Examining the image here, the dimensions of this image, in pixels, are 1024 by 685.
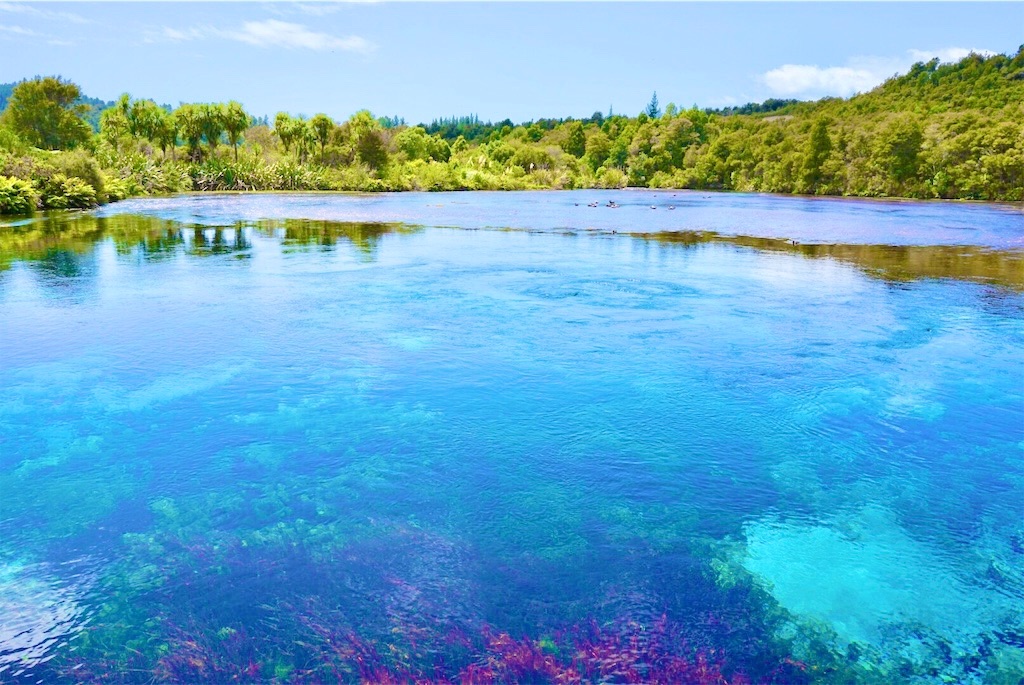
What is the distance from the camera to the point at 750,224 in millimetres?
51219

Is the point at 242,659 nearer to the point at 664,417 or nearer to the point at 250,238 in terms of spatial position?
the point at 664,417

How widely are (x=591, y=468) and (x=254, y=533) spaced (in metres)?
4.93

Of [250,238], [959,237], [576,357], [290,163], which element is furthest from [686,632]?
[290,163]

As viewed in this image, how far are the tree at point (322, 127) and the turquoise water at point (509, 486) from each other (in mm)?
81774

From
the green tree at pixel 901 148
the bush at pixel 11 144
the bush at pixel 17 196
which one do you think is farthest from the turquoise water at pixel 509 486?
the green tree at pixel 901 148

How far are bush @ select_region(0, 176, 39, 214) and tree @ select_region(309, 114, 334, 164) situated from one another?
53.8m

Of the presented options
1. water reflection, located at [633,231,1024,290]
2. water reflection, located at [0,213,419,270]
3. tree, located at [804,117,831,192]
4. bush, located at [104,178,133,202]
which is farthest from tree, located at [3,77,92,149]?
tree, located at [804,117,831,192]

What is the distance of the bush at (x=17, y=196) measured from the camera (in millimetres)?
46594

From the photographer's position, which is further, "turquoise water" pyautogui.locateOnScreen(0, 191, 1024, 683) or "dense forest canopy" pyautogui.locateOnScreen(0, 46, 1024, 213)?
"dense forest canopy" pyautogui.locateOnScreen(0, 46, 1024, 213)

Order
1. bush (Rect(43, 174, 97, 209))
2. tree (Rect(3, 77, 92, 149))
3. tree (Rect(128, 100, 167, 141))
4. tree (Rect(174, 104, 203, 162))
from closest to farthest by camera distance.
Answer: bush (Rect(43, 174, 97, 209)) < tree (Rect(3, 77, 92, 149)) < tree (Rect(128, 100, 167, 141)) < tree (Rect(174, 104, 203, 162))

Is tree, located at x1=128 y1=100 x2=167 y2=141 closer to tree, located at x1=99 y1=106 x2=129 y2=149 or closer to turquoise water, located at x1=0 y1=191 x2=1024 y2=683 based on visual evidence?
tree, located at x1=99 y1=106 x2=129 y2=149

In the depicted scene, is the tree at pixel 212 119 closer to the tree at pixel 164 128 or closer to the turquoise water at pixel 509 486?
the tree at pixel 164 128

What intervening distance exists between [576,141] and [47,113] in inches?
4128

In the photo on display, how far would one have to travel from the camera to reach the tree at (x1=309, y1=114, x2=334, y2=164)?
99062 mm
